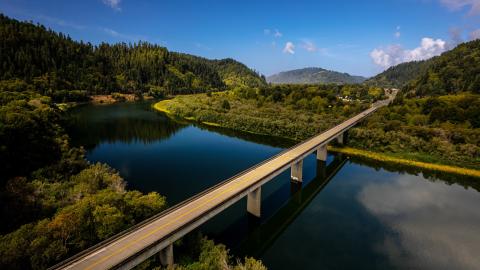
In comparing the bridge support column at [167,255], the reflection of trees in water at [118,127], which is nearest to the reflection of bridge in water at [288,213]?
the bridge support column at [167,255]

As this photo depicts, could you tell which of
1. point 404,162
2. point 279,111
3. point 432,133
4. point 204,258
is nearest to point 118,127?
point 279,111

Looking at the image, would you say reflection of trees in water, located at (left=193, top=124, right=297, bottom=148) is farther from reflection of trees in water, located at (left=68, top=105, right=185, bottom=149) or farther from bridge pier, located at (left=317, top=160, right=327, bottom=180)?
reflection of trees in water, located at (left=68, top=105, right=185, bottom=149)

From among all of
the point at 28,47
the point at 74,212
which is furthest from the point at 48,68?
the point at 74,212

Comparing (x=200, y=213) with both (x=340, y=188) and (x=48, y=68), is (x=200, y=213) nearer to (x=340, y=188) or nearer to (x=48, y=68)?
(x=340, y=188)

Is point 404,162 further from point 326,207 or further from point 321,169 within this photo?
point 326,207

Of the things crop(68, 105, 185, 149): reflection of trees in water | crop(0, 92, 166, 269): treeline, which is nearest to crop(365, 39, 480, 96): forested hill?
crop(68, 105, 185, 149): reflection of trees in water
